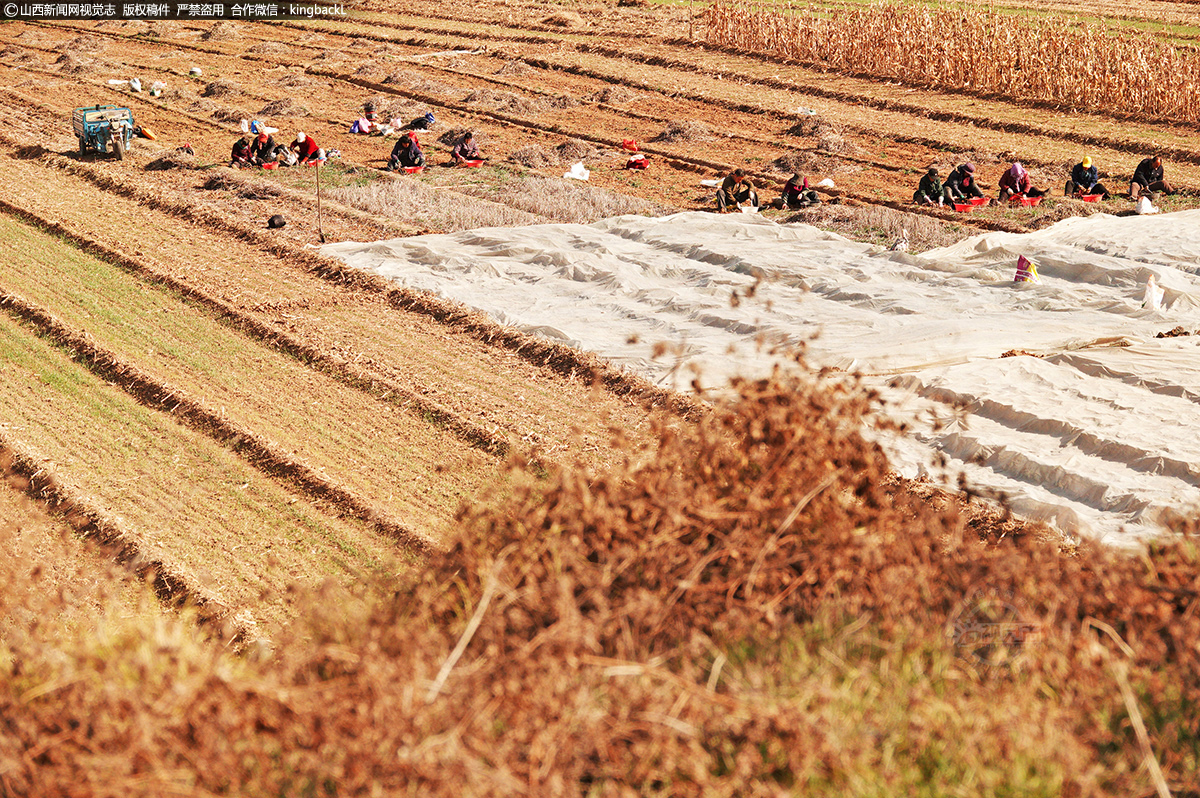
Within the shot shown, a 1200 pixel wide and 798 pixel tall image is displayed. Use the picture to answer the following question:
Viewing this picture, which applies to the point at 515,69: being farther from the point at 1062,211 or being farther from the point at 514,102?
the point at 1062,211

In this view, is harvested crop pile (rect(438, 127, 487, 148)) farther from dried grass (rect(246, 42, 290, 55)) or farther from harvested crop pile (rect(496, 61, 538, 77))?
dried grass (rect(246, 42, 290, 55))

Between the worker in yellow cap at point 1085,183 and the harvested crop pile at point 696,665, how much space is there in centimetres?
1587

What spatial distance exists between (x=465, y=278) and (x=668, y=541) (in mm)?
11782

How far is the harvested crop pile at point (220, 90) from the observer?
29.9 m

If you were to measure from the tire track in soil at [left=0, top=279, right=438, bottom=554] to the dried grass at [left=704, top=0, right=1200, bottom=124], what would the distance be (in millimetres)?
22110

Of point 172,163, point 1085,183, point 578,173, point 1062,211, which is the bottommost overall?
point 172,163

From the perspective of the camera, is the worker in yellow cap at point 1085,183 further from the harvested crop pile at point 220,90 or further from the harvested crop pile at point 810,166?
the harvested crop pile at point 220,90

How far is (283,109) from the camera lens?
92.3 ft

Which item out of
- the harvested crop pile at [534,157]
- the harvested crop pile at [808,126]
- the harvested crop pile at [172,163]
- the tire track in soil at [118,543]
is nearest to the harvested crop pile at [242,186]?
the harvested crop pile at [172,163]

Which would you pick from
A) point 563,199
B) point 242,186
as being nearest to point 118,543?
point 563,199

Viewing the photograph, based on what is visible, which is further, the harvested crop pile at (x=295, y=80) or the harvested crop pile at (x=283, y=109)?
the harvested crop pile at (x=295, y=80)

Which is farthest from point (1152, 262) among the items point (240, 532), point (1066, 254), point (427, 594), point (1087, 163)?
point (427, 594)

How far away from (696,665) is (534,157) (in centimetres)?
1998

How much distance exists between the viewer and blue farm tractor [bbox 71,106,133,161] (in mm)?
23000
